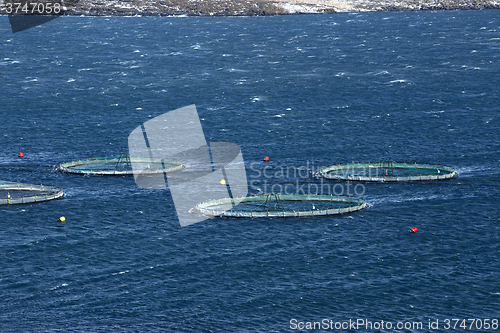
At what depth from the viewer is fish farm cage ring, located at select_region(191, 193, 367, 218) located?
168 meters

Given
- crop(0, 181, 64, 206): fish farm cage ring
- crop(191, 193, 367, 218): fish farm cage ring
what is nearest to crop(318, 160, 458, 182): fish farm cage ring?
crop(191, 193, 367, 218): fish farm cage ring

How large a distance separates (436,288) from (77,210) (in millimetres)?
87268

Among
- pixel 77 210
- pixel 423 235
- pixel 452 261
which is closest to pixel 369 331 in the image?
pixel 452 261

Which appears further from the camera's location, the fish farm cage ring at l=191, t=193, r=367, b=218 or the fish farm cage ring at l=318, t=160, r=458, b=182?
the fish farm cage ring at l=318, t=160, r=458, b=182

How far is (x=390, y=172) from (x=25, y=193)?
9612cm

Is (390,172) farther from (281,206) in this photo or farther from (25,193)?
(25,193)

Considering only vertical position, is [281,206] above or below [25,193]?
above

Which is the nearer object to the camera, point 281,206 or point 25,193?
point 281,206

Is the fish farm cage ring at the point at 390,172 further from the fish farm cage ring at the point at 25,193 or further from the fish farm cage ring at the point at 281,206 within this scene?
the fish farm cage ring at the point at 25,193

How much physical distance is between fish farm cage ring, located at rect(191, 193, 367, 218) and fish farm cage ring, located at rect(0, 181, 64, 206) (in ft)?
124

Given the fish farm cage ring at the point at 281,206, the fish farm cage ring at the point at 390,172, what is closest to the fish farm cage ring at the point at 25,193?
the fish farm cage ring at the point at 281,206

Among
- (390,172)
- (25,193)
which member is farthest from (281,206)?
(25,193)

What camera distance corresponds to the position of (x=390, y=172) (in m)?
194

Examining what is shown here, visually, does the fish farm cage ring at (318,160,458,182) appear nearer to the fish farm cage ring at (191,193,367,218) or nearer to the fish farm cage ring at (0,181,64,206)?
the fish farm cage ring at (191,193,367,218)
